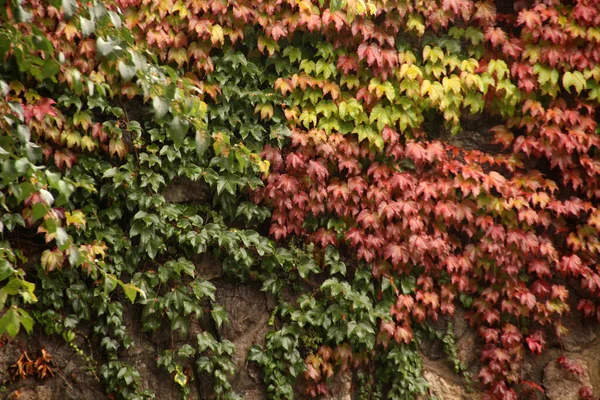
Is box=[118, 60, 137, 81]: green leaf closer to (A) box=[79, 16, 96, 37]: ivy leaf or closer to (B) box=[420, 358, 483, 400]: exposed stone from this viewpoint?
(A) box=[79, 16, 96, 37]: ivy leaf

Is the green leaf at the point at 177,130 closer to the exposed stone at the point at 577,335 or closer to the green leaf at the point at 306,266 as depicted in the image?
the green leaf at the point at 306,266

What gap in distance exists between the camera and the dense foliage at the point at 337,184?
3705 mm

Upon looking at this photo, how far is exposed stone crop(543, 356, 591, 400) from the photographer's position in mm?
4426

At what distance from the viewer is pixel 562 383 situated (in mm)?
4434

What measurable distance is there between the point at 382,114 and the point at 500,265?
1391 mm

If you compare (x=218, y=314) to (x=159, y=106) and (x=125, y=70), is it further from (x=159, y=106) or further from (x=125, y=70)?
(x=125, y=70)

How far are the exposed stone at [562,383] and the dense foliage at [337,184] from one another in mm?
228

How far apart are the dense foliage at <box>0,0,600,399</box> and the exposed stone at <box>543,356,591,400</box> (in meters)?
0.23

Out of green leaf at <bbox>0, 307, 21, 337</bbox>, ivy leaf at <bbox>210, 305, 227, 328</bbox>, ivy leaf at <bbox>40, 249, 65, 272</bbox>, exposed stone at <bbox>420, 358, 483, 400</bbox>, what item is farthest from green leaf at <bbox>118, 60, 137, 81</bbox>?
exposed stone at <bbox>420, 358, 483, 400</bbox>

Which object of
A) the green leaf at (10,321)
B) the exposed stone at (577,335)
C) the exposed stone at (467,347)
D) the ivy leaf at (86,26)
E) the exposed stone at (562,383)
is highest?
the ivy leaf at (86,26)

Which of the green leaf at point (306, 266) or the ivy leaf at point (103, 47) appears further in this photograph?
the green leaf at point (306, 266)

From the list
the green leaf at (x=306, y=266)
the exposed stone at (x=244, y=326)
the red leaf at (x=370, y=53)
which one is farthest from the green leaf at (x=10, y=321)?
the red leaf at (x=370, y=53)

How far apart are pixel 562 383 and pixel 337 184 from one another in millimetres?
2275

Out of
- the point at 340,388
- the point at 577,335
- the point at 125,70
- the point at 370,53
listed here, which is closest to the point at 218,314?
the point at 340,388
